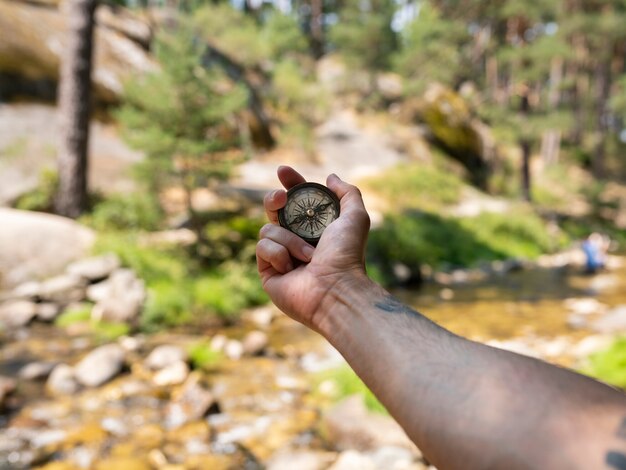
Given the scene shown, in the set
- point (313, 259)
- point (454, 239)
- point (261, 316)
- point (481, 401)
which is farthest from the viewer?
point (454, 239)

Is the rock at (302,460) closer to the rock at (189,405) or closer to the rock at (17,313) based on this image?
the rock at (189,405)

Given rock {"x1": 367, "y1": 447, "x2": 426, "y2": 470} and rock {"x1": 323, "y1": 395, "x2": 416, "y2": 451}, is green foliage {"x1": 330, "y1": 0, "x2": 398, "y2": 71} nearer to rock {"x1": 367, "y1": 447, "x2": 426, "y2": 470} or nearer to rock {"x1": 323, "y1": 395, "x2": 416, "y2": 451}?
rock {"x1": 323, "y1": 395, "x2": 416, "y2": 451}

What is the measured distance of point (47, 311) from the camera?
7.63 meters

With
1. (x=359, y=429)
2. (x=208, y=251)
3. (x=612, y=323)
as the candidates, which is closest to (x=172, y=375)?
(x=359, y=429)

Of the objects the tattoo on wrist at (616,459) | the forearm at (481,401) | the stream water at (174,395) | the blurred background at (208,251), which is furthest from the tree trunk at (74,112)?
the tattoo on wrist at (616,459)

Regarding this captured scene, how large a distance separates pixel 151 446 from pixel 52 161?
9387 mm

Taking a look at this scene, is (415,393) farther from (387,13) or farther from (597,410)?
(387,13)

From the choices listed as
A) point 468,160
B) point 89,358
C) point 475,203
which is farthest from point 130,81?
point 468,160

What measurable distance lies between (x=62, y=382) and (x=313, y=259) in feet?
14.6

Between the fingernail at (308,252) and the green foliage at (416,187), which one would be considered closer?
the fingernail at (308,252)

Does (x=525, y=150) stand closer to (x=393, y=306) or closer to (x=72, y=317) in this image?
(x=72, y=317)

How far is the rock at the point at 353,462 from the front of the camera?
377cm

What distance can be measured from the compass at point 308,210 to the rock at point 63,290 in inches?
270

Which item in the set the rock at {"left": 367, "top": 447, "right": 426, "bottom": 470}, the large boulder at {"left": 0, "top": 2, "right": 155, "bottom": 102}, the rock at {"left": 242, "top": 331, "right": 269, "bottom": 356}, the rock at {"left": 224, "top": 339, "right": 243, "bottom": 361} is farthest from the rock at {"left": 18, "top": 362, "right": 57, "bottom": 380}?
the large boulder at {"left": 0, "top": 2, "right": 155, "bottom": 102}
